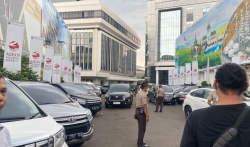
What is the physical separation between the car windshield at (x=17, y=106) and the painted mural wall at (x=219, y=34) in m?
29.1

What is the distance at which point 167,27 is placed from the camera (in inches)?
3162

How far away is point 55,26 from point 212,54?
28204 mm

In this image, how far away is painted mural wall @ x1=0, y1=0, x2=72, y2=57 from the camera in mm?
20695

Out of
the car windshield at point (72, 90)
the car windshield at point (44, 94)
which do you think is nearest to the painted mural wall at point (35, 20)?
the car windshield at point (72, 90)

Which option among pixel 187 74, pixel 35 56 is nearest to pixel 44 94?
pixel 35 56

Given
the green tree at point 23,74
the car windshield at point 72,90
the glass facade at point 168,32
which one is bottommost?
the car windshield at point 72,90

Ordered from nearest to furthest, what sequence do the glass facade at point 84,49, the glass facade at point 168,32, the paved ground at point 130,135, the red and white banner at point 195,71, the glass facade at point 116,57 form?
the paved ground at point 130,135 < the red and white banner at point 195,71 < the glass facade at point 84,49 < the glass facade at point 116,57 < the glass facade at point 168,32

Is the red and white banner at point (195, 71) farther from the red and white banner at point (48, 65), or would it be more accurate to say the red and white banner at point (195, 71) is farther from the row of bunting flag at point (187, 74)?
the red and white banner at point (48, 65)

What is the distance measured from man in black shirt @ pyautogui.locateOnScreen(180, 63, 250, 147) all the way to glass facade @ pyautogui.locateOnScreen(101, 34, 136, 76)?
6494 centimetres

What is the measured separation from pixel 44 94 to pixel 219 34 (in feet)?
116

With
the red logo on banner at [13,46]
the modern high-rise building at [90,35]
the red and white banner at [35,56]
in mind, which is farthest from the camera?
the modern high-rise building at [90,35]

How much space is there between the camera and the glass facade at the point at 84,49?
64.4 m

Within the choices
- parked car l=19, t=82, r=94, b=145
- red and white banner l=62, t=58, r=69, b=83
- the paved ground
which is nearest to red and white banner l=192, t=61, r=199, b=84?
red and white banner l=62, t=58, r=69, b=83

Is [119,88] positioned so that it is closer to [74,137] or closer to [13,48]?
[13,48]
